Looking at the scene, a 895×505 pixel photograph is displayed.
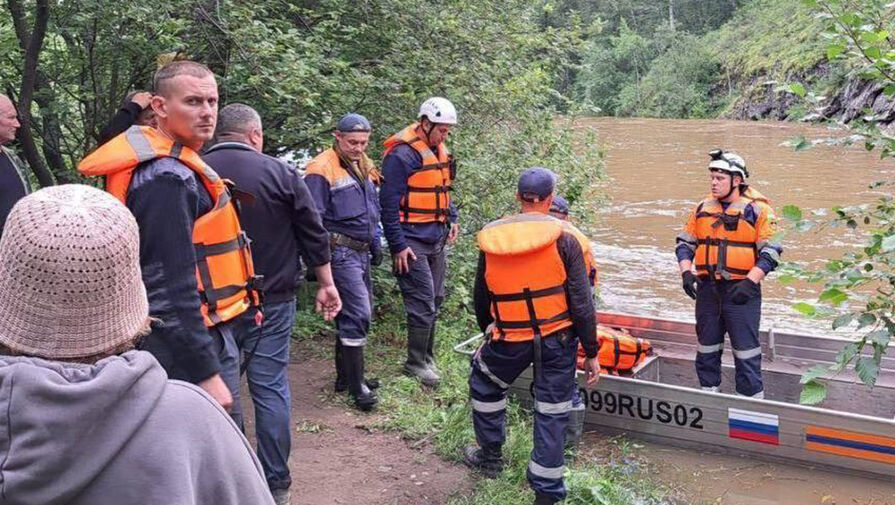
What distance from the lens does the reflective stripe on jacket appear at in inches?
234

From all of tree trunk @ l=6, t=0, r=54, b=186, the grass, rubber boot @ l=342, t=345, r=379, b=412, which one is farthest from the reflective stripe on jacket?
tree trunk @ l=6, t=0, r=54, b=186

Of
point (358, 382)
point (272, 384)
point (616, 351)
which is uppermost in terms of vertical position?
point (272, 384)

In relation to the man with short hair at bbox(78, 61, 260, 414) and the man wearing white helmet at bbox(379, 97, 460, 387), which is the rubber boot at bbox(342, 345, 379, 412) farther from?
the man with short hair at bbox(78, 61, 260, 414)

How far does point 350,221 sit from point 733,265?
2.71 meters

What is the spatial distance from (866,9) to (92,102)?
569 centimetres

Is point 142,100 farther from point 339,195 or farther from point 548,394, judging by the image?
point 548,394

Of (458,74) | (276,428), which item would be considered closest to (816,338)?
(458,74)

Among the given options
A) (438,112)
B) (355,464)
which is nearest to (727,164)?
(438,112)

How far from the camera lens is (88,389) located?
1191 mm

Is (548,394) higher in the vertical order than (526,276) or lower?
lower

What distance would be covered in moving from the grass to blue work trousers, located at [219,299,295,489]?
1.03m

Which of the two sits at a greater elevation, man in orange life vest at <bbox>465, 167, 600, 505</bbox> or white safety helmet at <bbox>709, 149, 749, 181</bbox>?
white safety helmet at <bbox>709, 149, 749, 181</bbox>

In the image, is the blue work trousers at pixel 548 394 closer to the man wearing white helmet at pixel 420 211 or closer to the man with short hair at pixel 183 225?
the man wearing white helmet at pixel 420 211

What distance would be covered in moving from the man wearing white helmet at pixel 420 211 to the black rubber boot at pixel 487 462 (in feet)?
4.17
